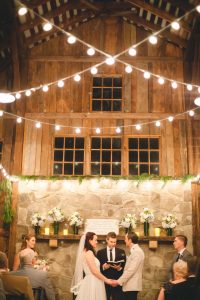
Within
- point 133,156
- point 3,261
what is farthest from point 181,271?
point 133,156

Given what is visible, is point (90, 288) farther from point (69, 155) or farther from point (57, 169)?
point (69, 155)

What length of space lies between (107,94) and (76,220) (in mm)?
3161

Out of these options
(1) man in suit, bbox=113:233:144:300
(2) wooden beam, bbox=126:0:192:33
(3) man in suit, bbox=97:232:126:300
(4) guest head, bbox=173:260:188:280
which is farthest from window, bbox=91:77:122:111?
(4) guest head, bbox=173:260:188:280

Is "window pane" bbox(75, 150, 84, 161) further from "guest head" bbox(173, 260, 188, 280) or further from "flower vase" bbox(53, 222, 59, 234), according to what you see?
"guest head" bbox(173, 260, 188, 280)

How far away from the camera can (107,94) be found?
33.1 feet

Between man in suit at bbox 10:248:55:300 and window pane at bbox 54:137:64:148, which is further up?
window pane at bbox 54:137:64:148

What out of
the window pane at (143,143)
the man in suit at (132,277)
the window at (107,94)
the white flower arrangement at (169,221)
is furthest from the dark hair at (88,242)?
the window at (107,94)

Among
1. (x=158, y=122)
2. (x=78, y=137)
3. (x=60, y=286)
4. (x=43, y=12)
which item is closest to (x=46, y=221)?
(x=60, y=286)

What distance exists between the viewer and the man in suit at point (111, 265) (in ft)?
24.4

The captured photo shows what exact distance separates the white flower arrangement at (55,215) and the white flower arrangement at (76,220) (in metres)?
0.20

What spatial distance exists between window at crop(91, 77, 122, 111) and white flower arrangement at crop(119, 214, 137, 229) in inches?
103

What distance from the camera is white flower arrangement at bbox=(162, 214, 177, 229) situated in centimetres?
876

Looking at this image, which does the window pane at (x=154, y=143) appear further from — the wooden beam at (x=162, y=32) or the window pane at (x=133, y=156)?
the wooden beam at (x=162, y=32)

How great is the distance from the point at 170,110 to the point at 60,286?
4625 millimetres
